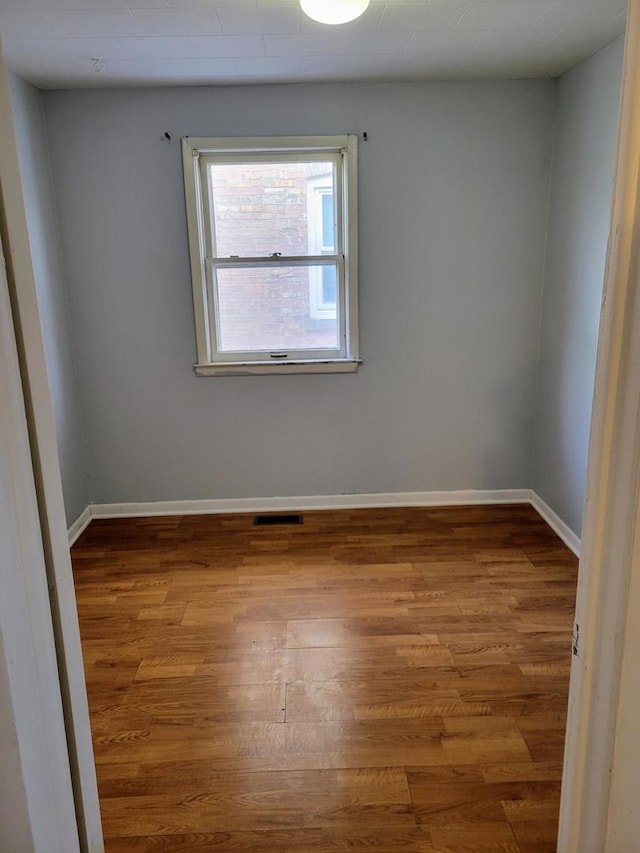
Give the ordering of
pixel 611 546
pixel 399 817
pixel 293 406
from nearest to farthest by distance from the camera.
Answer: pixel 611 546 < pixel 399 817 < pixel 293 406

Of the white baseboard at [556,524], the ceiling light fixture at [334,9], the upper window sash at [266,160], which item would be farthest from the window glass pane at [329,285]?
the white baseboard at [556,524]

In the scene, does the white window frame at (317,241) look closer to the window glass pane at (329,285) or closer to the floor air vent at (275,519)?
the window glass pane at (329,285)

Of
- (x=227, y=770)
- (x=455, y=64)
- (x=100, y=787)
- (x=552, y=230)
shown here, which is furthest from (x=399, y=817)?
(x=455, y=64)

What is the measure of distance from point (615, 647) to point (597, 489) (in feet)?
0.86

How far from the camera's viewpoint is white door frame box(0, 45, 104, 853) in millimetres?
844

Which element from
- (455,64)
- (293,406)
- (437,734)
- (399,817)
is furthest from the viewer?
(293,406)

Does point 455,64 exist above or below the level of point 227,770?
above

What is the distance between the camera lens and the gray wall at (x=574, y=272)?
109 inches

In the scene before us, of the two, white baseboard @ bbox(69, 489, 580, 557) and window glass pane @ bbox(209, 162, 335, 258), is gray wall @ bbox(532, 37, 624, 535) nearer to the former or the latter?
white baseboard @ bbox(69, 489, 580, 557)

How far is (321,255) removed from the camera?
11.2 feet

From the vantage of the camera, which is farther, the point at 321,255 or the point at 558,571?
the point at 321,255

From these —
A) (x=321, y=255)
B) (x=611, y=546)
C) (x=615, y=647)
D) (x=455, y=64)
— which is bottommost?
(x=615, y=647)

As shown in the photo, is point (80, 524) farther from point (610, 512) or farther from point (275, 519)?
point (610, 512)

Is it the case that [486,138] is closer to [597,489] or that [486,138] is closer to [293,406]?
[293,406]
